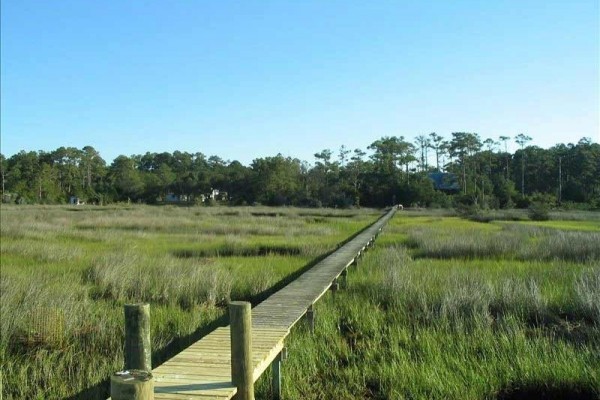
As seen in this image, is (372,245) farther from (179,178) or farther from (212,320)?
(179,178)

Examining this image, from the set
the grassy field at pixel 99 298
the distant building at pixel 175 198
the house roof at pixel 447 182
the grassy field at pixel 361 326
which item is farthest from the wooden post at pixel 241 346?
the distant building at pixel 175 198

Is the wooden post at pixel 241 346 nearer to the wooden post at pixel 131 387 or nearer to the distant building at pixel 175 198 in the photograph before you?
the wooden post at pixel 131 387

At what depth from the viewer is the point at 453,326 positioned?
786cm

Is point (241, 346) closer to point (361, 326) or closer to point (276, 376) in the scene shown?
point (276, 376)

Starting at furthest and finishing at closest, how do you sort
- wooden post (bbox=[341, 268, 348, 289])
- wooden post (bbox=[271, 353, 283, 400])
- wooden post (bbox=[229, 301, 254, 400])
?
1. wooden post (bbox=[341, 268, 348, 289])
2. wooden post (bbox=[271, 353, 283, 400])
3. wooden post (bbox=[229, 301, 254, 400])

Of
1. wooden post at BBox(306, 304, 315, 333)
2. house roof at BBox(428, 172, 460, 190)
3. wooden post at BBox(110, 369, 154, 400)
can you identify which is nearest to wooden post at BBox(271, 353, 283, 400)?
wooden post at BBox(306, 304, 315, 333)

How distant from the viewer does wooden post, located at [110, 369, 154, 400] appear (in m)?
2.84

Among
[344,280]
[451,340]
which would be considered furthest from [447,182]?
[451,340]

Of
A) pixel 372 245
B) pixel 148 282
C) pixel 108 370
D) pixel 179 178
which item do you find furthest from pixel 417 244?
pixel 179 178

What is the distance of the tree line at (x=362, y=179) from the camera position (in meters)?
66.5

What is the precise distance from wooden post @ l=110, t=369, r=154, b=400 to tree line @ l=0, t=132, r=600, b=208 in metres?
55.6

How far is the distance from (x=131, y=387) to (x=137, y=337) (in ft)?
3.88

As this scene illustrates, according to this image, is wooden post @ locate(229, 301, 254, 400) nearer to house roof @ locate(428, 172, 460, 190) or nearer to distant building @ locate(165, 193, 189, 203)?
house roof @ locate(428, 172, 460, 190)

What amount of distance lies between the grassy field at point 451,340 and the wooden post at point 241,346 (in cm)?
174
